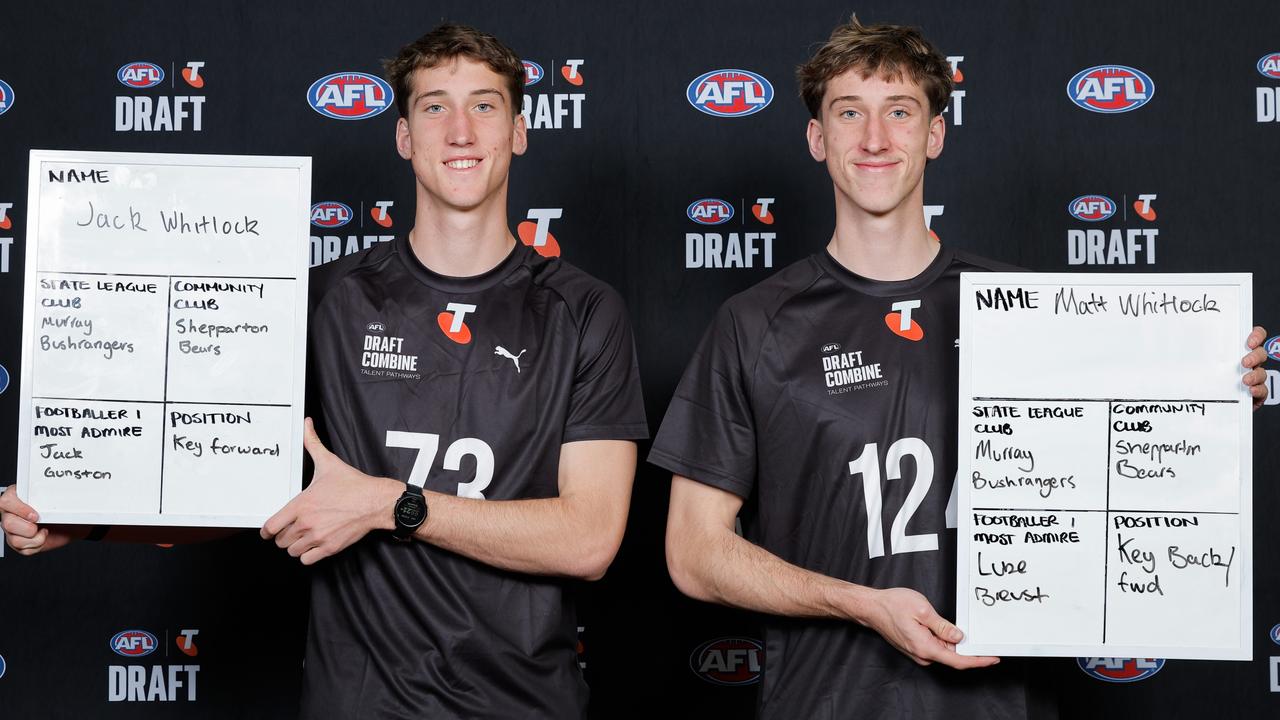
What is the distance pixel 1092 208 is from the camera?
99.2 inches

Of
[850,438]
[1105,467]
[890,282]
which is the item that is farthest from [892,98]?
[1105,467]

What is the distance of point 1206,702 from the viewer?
2.45 metres

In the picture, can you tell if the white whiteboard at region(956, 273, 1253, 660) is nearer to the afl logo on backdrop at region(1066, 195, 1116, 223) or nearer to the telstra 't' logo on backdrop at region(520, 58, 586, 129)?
the afl logo on backdrop at region(1066, 195, 1116, 223)

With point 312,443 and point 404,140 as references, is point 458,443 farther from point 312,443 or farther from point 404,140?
point 404,140

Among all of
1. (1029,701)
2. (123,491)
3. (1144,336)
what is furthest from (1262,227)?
(123,491)

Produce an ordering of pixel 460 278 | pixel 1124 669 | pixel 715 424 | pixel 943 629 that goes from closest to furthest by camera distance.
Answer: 1. pixel 943 629
2. pixel 715 424
3. pixel 460 278
4. pixel 1124 669

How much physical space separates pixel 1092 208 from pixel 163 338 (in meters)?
1.93

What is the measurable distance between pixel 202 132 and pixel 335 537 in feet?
4.55

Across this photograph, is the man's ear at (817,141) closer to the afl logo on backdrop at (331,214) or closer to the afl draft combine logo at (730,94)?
the afl draft combine logo at (730,94)

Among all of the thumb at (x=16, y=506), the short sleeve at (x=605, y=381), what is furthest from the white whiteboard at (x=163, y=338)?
the short sleeve at (x=605, y=381)

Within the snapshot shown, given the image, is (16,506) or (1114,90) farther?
(1114,90)

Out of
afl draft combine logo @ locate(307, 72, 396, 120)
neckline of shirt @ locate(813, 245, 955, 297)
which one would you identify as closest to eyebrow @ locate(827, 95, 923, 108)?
neckline of shirt @ locate(813, 245, 955, 297)

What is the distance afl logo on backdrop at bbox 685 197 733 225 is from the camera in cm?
253

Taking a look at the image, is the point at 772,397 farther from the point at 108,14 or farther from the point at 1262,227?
the point at 108,14
